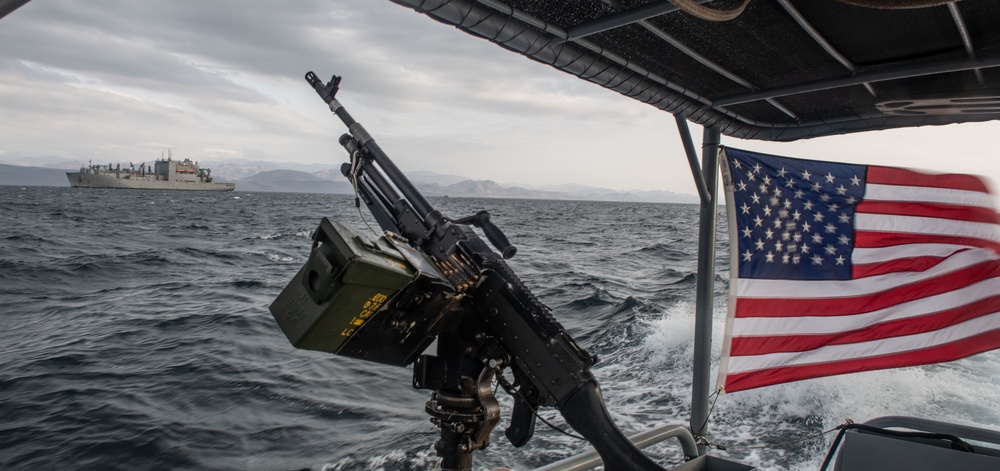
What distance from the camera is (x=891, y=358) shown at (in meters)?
5.01

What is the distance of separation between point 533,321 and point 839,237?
315cm

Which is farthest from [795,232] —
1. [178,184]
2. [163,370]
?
[178,184]

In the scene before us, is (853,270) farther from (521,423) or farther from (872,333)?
(521,423)

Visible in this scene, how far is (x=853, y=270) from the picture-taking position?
505 centimetres

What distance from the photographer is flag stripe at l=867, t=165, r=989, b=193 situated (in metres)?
5.06

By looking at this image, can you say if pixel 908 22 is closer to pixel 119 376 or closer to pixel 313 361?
pixel 313 361

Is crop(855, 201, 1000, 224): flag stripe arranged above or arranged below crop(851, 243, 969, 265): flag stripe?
above

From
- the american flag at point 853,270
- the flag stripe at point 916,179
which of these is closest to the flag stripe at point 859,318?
the american flag at point 853,270

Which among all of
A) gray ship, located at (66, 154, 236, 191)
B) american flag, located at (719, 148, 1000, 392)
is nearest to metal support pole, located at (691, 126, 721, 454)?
american flag, located at (719, 148, 1000, 392)

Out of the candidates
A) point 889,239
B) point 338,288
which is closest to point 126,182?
point 889,239

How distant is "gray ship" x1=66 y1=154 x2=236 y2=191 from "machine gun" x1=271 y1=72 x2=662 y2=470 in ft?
467

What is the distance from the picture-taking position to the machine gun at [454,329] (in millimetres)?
2598

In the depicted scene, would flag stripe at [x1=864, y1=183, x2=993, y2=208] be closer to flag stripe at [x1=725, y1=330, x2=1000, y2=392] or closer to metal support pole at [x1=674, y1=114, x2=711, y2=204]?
flag stripe at [x1=725, y1=330, x2=1000, y2=392]

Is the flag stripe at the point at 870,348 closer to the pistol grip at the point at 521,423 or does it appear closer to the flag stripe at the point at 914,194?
the flag stripe at the point at 914,194
